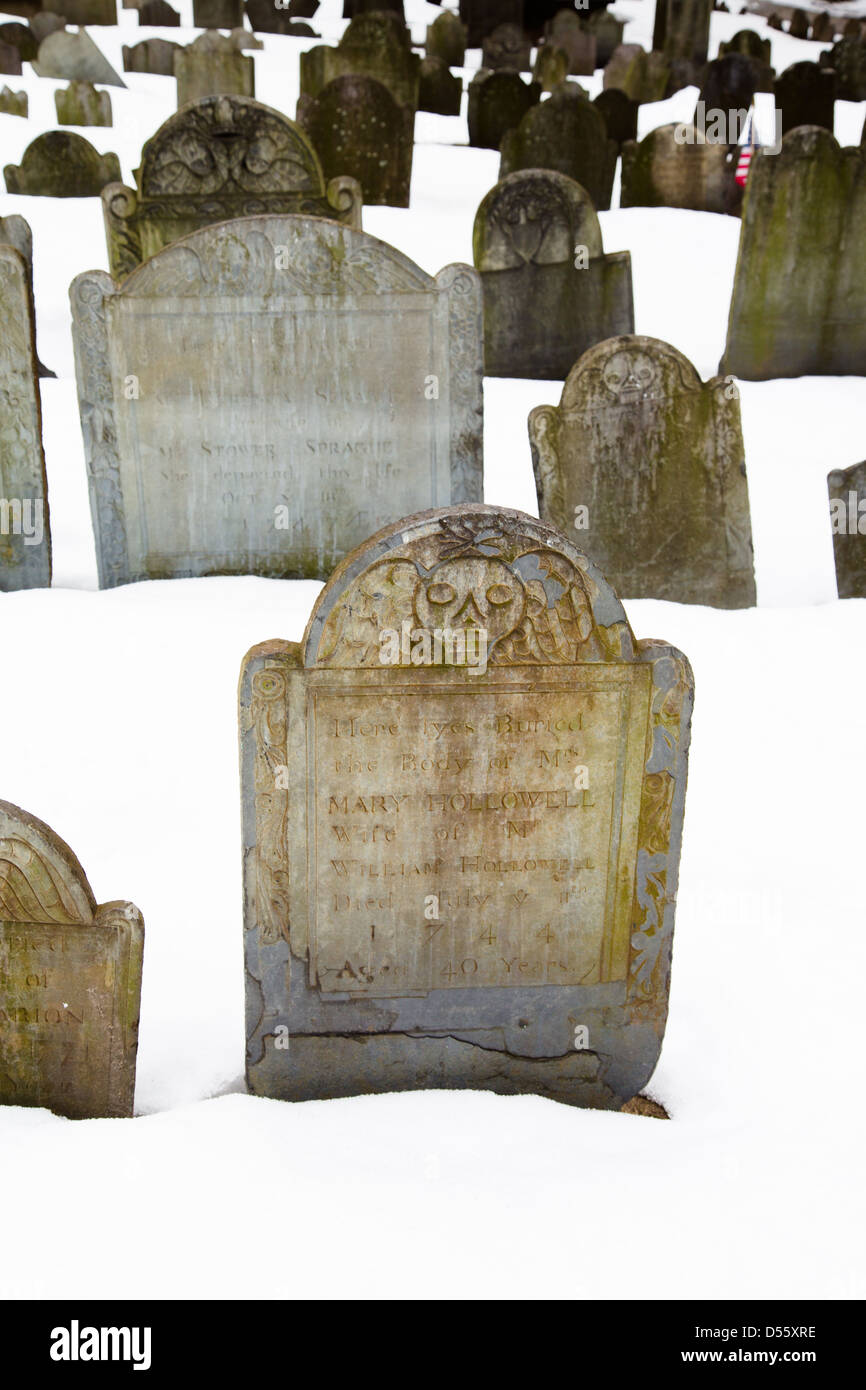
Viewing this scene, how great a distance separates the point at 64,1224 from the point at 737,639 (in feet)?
12.1

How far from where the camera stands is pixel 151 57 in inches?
744

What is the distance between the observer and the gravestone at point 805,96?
1568 centimetres

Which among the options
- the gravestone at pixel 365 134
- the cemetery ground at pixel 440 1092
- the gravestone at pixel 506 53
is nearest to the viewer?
the cemetery ground at pixel 440 1092

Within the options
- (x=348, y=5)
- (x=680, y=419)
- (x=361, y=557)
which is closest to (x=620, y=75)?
(x=348, y=5)

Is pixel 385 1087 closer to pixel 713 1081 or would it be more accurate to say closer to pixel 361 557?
pixel 713 1081

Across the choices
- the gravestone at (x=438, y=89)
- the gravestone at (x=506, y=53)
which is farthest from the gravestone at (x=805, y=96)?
the gravestone at (x=506, y=53)

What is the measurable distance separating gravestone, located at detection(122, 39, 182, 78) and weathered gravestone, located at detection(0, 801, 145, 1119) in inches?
757

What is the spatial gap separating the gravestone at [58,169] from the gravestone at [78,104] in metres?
2.93

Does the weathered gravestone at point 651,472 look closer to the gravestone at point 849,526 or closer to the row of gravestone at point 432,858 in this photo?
the gravestone at point 849,526

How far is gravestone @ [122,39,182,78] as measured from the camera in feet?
61.8

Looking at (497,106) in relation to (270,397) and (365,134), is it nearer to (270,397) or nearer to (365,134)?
(365,134)

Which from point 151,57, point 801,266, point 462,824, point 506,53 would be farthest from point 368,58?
point 462,824

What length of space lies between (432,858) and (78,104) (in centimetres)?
1497
